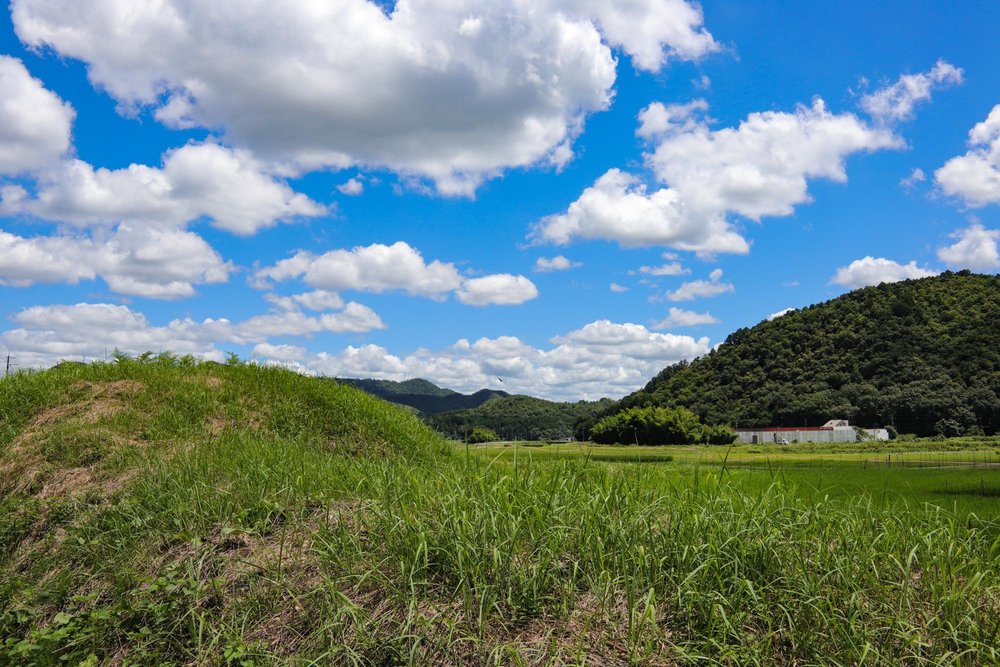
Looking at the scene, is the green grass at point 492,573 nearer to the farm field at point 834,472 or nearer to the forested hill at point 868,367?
the farm field at point 834,472

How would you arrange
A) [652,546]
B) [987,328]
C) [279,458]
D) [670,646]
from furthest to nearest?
[987,328] < [279,458] < [652,546] < [670,646]

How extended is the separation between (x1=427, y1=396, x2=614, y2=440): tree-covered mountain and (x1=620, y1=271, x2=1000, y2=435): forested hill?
77.4ft

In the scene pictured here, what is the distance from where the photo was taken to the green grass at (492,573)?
147 inches

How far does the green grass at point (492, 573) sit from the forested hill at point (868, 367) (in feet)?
253

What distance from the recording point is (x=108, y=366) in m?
11.6

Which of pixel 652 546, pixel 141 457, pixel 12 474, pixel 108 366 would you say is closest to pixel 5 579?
pixel 141 457

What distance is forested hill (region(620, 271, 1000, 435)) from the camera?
234 feet

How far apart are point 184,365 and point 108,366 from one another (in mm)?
1236

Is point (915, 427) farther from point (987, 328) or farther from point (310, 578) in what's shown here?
point (310, 578)

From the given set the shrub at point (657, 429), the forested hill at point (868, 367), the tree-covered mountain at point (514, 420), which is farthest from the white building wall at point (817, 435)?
the tree-covered mountain at point (514, 420)

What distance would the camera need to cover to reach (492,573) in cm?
404

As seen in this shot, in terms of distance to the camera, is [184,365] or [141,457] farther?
[184,365]

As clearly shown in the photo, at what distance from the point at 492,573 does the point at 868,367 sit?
95.5m

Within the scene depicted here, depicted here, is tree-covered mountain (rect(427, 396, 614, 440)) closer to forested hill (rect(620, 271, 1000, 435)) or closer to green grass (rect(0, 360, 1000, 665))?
green grass (rect(0, 360, 1000, 665))
